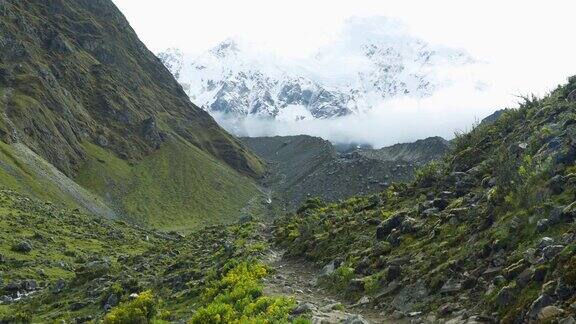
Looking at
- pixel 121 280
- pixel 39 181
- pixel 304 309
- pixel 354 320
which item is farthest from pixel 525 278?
pixel 39 181

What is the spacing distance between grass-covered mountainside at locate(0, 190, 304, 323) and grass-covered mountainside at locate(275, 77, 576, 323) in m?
5.26

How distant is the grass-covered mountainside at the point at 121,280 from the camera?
25.6m

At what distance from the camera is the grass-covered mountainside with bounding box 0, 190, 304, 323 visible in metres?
25.6

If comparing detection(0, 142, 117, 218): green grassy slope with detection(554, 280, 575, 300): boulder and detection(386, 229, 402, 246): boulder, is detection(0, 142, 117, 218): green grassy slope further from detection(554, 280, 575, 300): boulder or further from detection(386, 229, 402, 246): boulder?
detection(554, 280, 575, 300): boulder

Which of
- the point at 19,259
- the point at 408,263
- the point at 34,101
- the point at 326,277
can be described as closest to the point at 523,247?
the point at 408,263

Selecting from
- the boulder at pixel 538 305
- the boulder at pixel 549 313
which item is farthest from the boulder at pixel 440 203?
the boulder at pixel 549 313

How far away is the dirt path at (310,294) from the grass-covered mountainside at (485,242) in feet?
2.72

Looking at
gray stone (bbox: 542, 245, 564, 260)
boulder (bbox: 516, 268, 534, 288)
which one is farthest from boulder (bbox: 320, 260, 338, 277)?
gray stone (bbox: 542, 245, 564, 260)

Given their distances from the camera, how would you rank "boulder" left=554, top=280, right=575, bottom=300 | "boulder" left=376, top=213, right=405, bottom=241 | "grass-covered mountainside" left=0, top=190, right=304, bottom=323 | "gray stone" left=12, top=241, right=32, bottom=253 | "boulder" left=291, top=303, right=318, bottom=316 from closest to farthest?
"boulder" left=554, top=280, right=575, bottom=300, "boulder" left=291, top=303, right=318, bottom=316, "grass-covered mountainside" left=0, top=190, right=304, bottom=323, "boulder" left=376, top=213, right=405, bottom=241, "gray stone" left=12, top=241, right=32, bottom=253

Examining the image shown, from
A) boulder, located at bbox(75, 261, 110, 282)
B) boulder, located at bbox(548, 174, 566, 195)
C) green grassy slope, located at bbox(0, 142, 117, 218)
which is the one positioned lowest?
boulder, located at bbox(75, 261, 110, 282)

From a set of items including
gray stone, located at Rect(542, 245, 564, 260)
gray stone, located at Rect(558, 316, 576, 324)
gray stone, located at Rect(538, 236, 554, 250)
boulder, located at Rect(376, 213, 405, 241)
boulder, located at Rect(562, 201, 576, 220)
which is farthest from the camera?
boulder, located at Rect(376, 213, 405, 241)

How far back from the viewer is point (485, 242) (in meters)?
21.2

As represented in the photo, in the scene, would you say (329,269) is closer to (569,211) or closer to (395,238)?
(395,238)

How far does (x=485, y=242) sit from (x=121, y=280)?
31.3 meters
